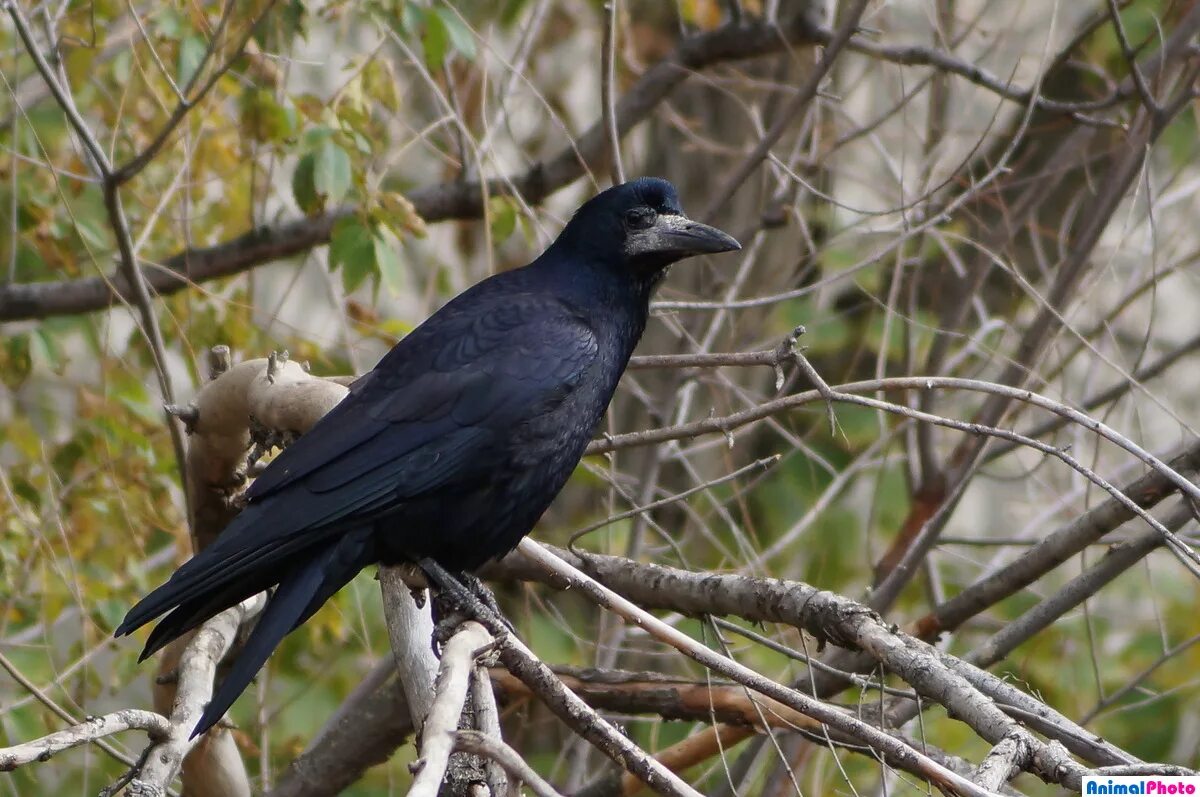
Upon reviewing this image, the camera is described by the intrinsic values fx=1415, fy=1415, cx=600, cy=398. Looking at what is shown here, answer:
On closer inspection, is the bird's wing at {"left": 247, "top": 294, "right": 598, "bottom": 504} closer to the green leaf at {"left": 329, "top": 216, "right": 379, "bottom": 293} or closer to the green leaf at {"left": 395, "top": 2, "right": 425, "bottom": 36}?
the green leaf at {"left": 329, "top": 216, "right": 379, "bottom": 293}

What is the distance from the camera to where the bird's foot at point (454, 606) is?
3182 mm

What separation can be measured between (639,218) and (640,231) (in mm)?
38

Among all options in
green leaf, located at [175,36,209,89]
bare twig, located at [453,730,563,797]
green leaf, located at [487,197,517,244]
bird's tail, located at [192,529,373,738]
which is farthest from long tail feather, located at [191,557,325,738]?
green leaf, located at [175,36,209,89]

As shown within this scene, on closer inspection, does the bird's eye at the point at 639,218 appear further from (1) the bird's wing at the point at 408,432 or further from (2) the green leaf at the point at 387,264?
(2) the green leaf at the point at 387,264

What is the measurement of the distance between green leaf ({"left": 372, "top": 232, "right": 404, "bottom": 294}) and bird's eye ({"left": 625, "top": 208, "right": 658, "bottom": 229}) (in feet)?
2.29

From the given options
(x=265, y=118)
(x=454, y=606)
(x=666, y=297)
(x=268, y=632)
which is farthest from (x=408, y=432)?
(x=666, y=297)

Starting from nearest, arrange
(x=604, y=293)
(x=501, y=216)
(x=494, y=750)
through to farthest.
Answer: (x=494, y=750) → (x=604, y=293) → (x=501, y=216)

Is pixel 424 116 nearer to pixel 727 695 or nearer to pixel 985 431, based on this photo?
pixel 727 695

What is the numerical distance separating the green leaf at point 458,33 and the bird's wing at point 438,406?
1081 millimetres

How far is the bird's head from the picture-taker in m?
3.66

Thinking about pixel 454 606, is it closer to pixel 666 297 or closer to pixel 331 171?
pixel 331 171

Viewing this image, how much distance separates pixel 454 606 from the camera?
3.30m

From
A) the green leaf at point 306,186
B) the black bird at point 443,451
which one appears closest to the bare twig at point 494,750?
the black bird at point 443,451

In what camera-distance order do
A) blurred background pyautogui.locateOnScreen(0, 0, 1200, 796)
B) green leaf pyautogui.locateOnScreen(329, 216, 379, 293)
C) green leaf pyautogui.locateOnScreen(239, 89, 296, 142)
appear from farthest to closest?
1. green leaf pyautogui.locateOnScreen(239, 89, 296, 142)
2. blurred background pyautogui.locateOnScreen(0, 0, 1200, 796)
3. green leaf pyautogui.locateOnScreen(329, 216, 379, 293)
